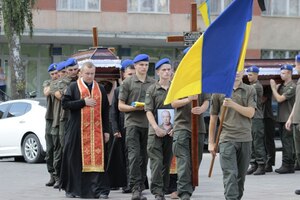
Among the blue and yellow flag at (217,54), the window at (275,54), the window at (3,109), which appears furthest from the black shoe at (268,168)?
the window at (275,54)

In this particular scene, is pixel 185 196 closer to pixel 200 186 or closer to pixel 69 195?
pixel 69 195

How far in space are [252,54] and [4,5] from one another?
15.0m

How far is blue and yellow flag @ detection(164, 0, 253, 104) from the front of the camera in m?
10.8

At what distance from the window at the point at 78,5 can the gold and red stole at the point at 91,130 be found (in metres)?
29.4

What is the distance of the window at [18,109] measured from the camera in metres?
20.9

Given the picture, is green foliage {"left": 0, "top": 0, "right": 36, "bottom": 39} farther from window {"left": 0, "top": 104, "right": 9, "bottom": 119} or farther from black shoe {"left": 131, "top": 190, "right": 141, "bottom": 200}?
black shoe {"left": 131, "top": 190, "right": 141, "bottom": 200}

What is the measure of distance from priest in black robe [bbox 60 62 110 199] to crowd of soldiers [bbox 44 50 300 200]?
27cm

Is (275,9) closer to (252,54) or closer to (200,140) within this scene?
(252,54)

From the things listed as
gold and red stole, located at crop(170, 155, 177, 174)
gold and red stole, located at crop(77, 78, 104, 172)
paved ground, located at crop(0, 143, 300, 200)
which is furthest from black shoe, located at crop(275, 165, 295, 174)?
gold and red stole, located at crop(77, 78, 104, 172)

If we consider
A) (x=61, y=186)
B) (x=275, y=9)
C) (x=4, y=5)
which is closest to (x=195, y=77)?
(x=61, y=186)

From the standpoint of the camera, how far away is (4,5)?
1352 inches

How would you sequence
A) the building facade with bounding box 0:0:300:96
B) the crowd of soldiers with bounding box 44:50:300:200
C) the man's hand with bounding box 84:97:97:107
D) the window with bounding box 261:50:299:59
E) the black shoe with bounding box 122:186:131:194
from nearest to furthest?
the crowd of soldiers with bounding box 44:50:300:200 < the man's hand with bounding box 84:97:97:107 < the black shoe with bounding box 122:186:131:194 < the building facade with bounding box 0:0:300:96 < the window with bounding box 261:50:299:59

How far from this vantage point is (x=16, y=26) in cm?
3509

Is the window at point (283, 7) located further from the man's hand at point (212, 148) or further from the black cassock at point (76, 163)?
the man's hand at point (212, 148)
